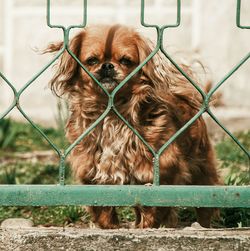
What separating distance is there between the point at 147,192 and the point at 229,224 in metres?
1.36

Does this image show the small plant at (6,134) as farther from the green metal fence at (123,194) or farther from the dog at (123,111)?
the green metal fence at (123,194)

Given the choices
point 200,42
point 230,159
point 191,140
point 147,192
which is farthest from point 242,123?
point 147,192

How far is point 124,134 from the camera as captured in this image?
429 centimetres

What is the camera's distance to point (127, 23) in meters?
8.81

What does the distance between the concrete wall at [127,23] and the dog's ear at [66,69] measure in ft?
14.2

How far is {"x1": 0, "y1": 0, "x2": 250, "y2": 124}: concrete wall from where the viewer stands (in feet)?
28.7

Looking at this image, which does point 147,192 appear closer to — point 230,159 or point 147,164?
point 147,164

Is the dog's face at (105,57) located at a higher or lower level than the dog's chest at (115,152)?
higher

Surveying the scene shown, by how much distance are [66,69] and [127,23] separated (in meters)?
4.63

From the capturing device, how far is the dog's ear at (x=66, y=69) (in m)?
4.27

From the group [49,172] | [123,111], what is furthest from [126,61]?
[49,172]

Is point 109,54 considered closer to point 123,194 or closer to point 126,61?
point 126,61

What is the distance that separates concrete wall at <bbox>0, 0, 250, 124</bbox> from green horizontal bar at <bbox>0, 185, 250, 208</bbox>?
5843 mm

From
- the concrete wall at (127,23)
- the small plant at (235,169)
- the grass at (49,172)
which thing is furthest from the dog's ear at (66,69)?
the concrete wall at (127,23)
